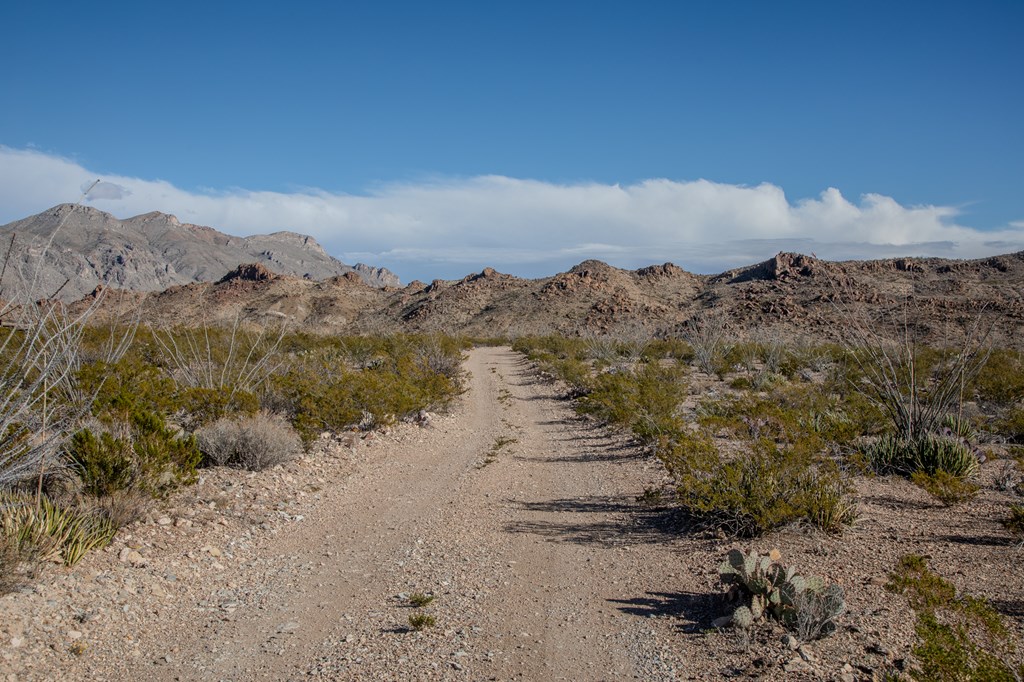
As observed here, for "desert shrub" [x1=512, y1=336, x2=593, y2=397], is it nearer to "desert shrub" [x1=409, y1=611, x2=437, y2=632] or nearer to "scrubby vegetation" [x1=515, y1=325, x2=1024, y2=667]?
"scrubby vegetation" [x1=515, y1=325, x2=1024, y2=667]

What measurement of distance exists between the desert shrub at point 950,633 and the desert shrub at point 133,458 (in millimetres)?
6854

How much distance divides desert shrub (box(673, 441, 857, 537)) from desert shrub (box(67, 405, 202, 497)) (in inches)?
225

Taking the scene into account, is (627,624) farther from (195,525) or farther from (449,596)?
(195,525)

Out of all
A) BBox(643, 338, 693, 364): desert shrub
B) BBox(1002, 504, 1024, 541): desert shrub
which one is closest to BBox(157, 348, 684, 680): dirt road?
BBox(1002, 504, 1024, 541): desert shrub

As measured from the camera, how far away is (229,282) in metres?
86.4

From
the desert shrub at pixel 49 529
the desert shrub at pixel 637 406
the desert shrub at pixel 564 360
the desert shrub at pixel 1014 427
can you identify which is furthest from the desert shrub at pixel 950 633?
the desert shrub at pixel 564 360

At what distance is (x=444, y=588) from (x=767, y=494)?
11.7ft

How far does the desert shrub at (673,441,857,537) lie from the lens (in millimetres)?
6930

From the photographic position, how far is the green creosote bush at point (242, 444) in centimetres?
944

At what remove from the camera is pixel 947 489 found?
782 cm

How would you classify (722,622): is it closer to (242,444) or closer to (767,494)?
(767,494)

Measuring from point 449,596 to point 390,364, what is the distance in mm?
15619

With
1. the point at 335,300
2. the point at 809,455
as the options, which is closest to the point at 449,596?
the point at 809,455

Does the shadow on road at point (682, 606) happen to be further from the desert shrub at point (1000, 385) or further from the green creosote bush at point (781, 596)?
the desert shrub at point (1000, 385)
